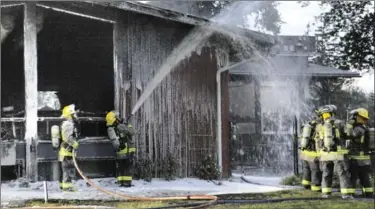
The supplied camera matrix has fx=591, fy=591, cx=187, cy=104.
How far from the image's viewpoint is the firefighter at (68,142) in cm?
742

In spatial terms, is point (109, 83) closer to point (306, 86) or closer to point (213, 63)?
point (213, 63)

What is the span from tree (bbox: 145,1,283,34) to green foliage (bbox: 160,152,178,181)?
7.00ft

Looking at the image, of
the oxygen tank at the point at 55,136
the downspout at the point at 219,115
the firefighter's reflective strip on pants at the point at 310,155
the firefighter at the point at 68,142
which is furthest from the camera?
the firefighter's reflective strip on pants at the point at 310,155

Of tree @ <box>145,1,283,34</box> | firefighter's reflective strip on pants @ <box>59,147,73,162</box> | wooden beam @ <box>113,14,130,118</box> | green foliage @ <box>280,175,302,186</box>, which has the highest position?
tree @ <box>145,1,283,34</box>

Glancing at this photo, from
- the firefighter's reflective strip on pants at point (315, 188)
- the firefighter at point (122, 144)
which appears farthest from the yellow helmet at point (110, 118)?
the firefighter's reflective strip on pants at point (315, 188)

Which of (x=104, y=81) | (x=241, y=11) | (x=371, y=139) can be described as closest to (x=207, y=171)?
(x=104, y=81)

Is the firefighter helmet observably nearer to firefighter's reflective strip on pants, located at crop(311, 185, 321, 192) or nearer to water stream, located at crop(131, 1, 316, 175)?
water stream, located at crop(131, 1, 316, 175)

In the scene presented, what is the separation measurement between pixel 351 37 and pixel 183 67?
95.9 inches

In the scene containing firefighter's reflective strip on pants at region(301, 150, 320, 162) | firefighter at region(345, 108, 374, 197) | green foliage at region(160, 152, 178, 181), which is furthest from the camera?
firefighter's reflective strip on pants at region(301, 150, 320, 162)

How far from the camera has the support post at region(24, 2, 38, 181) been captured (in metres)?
7.67

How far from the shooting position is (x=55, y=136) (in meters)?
7.61

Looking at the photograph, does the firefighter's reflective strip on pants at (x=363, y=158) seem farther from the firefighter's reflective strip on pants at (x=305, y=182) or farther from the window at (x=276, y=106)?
the window at (x=276, y=106)

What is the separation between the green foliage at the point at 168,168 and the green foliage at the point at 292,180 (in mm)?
1501

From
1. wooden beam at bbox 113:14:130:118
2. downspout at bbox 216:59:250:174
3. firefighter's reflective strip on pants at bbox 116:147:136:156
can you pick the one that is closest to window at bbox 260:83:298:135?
downspout at bbox 216:59:250:174
